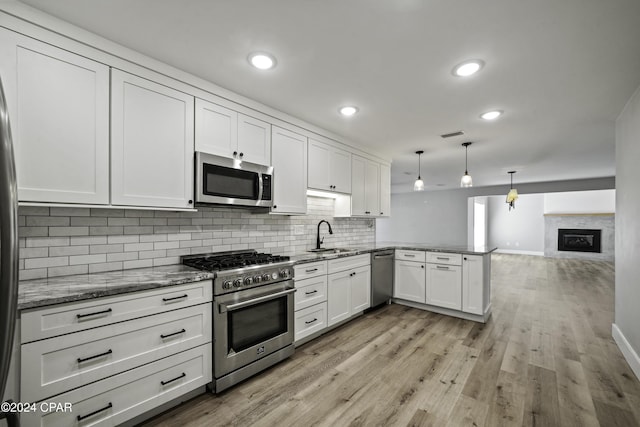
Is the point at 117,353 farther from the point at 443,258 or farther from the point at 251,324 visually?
the point at 443,258

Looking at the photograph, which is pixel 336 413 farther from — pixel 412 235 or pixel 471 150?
pixel 412 235

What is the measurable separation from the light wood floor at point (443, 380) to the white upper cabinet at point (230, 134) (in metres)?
1.89

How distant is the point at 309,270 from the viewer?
285cm

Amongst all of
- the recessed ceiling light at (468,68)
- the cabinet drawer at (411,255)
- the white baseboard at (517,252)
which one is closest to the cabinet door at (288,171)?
the recessed ceiling light at (468,68)

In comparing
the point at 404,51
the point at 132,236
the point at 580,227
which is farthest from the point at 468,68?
the point at 580,227

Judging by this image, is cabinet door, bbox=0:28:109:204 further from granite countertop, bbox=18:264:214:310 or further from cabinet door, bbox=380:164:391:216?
cabinet door, bbox=380:164:391:216

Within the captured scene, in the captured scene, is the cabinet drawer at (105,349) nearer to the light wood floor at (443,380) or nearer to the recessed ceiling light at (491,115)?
the light wood floor at (443,380)

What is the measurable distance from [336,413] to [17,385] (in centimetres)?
170

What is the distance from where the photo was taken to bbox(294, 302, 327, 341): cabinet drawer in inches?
108

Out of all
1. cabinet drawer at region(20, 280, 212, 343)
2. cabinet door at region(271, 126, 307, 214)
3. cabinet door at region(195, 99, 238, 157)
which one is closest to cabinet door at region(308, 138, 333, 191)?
cabinet door at region(271, 126, 307, 214)

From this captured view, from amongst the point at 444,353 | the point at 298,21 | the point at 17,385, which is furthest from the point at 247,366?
the point at 298,21

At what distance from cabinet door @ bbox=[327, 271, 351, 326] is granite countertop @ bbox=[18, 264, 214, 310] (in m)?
1.49

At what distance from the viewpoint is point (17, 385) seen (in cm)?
134

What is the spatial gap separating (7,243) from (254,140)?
2.39 metres
